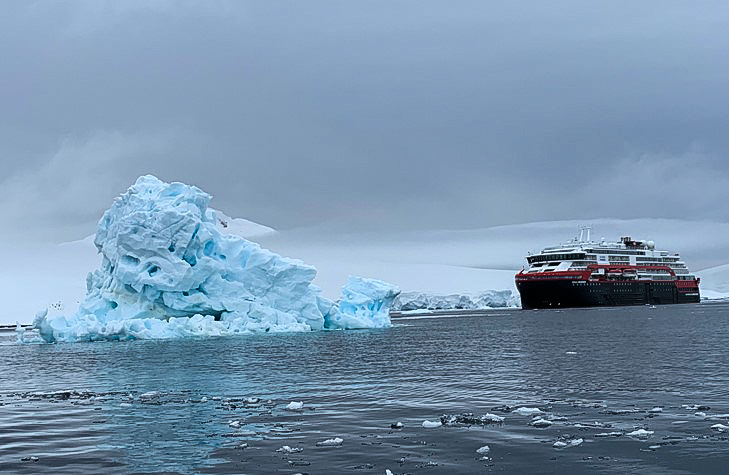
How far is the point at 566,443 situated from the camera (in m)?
12.8

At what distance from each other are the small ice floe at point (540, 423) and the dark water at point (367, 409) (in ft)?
0.69

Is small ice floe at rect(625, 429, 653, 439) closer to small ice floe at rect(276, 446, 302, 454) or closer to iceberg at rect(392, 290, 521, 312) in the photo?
small ice floe at rect(276, 446, 302, 454)

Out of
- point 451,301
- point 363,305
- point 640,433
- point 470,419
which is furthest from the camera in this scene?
point 451,301

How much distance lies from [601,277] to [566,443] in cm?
8848

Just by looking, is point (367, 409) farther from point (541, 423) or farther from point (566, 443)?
point (566, 443)

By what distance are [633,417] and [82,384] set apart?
51.4ft

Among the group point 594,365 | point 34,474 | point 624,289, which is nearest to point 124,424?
point 34,474

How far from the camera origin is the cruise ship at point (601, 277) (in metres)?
95.7

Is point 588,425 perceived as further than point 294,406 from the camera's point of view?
No

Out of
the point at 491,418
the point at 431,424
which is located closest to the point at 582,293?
the point at 491,418

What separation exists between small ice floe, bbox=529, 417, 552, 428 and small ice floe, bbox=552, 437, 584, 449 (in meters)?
1.39

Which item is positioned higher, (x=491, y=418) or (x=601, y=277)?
(x=601, y=277)

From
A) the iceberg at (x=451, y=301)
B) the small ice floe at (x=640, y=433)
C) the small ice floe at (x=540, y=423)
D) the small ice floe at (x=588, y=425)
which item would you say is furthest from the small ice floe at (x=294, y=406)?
the iceberg at (x=451, y=301)


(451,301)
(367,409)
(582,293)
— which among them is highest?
(451,301)
